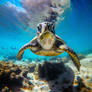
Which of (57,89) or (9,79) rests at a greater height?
(9,79)

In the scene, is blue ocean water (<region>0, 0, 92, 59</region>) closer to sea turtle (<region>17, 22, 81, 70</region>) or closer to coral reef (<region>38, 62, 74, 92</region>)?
sea turtle (<region>17, 22, 81, 70</region>)

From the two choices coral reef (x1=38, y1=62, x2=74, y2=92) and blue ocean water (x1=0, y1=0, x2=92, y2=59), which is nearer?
coral reef (x1=38, y1=62, x2=74, y2=92)

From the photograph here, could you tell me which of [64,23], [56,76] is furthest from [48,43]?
[64,23]

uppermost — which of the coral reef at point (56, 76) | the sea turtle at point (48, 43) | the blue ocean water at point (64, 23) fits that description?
the blue ocean water at point (64, 23)

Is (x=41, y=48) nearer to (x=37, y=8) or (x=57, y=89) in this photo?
(x=57, y=89)

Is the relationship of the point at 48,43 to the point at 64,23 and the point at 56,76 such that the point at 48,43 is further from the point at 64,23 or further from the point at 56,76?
the point at 64,23

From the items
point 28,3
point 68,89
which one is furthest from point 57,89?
point 28,3

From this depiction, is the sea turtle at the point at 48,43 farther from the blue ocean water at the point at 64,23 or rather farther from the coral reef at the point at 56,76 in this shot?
the blue ocean water at the point at 64,23

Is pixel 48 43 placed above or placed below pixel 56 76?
above

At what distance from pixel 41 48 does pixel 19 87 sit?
7.63 ft

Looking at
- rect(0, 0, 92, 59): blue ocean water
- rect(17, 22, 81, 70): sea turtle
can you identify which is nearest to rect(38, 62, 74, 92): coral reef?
rect(17, 22, 81, 70): sea turtle

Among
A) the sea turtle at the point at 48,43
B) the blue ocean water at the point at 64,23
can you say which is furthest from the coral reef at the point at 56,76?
the blue ocean water at the point at 64,23

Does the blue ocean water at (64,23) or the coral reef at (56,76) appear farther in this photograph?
the blue ocean water at (64,23)

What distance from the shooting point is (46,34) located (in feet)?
12.0
